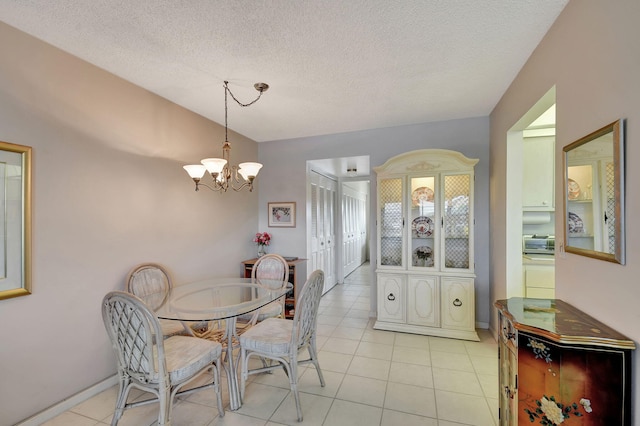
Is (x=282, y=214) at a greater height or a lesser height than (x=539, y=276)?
greater

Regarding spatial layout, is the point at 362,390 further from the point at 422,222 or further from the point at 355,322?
the point at 422,222

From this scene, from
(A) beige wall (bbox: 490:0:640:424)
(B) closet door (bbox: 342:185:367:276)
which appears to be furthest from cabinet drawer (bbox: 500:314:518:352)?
(B) closet door (bbox: 342:185:367:276)

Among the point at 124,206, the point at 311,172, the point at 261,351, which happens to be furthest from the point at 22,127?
the point at 311,172

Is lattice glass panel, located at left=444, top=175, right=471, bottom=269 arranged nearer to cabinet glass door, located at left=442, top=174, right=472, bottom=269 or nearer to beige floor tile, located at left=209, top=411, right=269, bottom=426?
cabinet glass door, located at left=442, top=174, right=472, bottom=269

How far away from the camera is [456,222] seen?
3.31 m

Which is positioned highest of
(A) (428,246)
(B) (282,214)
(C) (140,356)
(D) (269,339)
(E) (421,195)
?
(E) (421,195)

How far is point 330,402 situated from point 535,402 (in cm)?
137

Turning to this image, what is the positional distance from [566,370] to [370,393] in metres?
1.45

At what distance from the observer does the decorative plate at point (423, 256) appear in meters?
3.41

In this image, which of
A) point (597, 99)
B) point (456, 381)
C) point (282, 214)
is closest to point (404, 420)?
point (456, 381)

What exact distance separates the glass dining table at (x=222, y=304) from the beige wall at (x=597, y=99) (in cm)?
198

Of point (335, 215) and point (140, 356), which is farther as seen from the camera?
point (335, 215)

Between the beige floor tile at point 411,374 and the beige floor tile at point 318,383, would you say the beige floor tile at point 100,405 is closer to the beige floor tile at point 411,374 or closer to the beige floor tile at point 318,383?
the beige floor tile at point 318,383

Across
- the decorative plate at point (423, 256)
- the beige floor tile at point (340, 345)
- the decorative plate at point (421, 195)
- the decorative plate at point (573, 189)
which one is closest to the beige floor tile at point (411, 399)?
the beige floor tile at point (340, 345)
